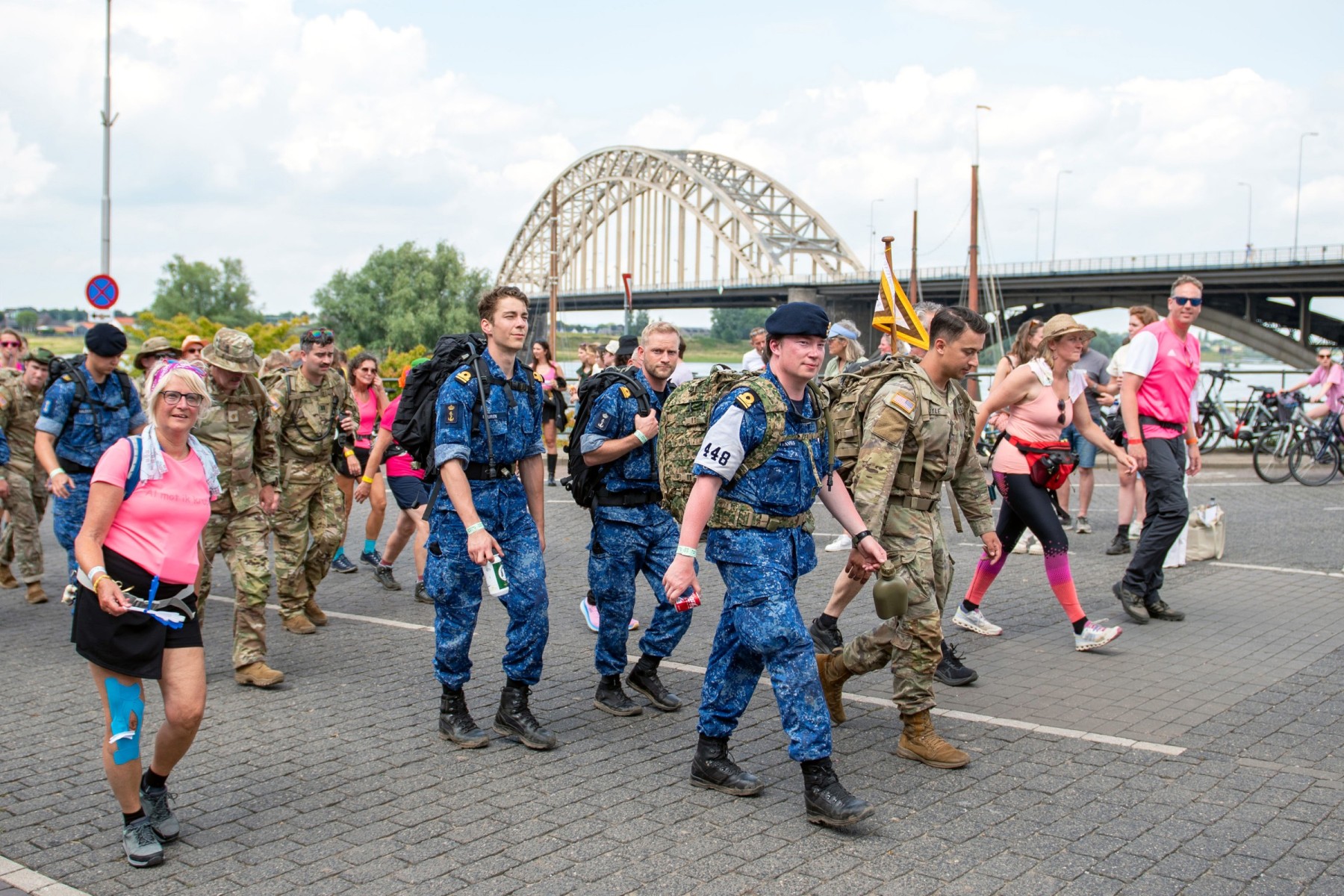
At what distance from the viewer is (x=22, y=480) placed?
28.9 ft

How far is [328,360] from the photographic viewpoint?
24.5 ft

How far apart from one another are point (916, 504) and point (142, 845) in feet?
10.4

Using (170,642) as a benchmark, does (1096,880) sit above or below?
below

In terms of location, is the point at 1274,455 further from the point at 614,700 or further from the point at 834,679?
the point at 614,700

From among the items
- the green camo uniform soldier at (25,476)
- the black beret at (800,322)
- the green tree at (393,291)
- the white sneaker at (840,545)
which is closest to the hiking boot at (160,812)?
the black beret at (800,322)

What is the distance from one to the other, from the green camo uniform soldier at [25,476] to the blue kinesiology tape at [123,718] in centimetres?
507

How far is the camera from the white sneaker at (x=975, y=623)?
7125 millimetres

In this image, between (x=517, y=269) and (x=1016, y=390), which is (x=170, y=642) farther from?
(x=517, y=269)

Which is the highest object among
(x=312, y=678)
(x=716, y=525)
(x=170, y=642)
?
(x=716, y=525)

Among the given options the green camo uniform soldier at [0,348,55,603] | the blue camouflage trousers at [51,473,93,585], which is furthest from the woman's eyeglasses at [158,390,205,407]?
the green camo uniform soldier at [0,348,55,603]

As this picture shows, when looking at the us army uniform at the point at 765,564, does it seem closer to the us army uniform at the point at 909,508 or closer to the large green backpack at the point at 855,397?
the us army uniform at the point at 909,508

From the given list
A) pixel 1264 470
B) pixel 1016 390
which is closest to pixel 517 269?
pixel 1264 470

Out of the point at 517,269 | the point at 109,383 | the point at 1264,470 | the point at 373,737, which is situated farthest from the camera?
the point at 517,269

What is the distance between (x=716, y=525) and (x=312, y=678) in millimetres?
2954
